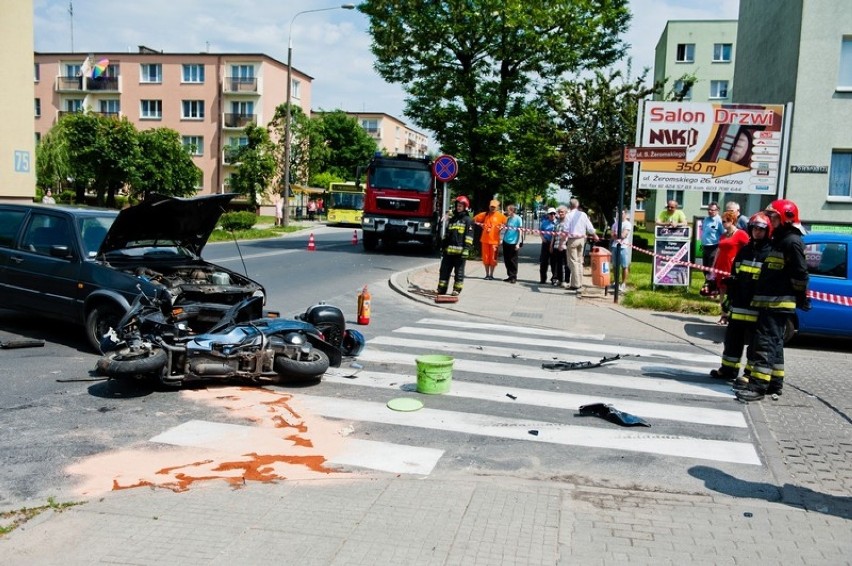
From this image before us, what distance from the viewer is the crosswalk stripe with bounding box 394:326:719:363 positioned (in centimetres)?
982

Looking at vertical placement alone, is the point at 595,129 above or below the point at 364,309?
above

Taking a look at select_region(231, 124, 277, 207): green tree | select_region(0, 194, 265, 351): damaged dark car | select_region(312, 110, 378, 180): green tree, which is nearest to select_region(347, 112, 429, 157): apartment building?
select_region(312, 110, 378, 180): green tree

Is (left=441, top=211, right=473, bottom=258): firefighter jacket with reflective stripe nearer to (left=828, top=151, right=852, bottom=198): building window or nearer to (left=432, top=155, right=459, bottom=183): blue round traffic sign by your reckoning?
(left=432, top=155, right=459, bottom=183): blue round traffic sign

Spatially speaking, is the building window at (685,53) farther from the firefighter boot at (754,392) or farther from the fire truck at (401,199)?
the firefighter boot at (754,392)

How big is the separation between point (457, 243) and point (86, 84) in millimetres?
62526

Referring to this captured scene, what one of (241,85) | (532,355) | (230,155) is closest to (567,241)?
(532,355)

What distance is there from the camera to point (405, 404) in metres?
6.70

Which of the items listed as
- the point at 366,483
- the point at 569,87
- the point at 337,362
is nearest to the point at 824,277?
the point at 337,362

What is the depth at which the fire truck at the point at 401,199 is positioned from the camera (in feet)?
80.1

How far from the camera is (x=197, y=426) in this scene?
5887 mm

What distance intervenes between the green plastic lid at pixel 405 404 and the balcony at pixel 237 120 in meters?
59.8

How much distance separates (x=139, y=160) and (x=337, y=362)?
1628 inches

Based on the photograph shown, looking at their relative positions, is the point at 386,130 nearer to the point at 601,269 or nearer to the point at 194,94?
the point at 194,94

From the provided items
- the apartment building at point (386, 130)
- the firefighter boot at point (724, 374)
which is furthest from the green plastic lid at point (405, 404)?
the apartment building at point (386, 130)
